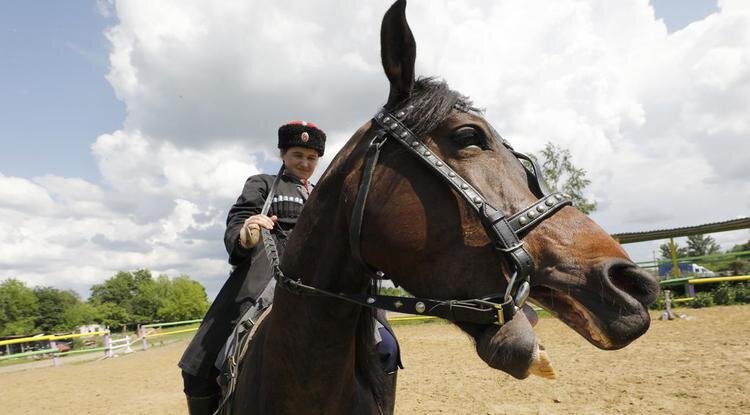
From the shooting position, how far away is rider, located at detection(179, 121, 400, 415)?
117 inches

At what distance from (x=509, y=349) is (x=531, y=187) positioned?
643 mm

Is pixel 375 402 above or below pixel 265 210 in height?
below

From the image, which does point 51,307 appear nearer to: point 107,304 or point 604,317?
point 107,304

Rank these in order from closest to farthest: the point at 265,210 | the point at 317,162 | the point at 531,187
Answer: the point at 531,187 < the point at 265,210 < the point at 317,162

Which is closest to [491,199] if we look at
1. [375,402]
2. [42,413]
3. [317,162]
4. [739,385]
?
[375,402]

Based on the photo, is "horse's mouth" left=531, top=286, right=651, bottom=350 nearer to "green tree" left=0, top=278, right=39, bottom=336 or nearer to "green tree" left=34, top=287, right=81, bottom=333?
"green tree" left=0, top=278, right=39, bottom=336

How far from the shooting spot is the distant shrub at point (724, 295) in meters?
20.2

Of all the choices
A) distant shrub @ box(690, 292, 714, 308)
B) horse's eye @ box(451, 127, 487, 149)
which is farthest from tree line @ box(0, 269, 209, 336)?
horse's eye @ box(451, 127, 487, 149)

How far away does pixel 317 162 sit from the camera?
364 centimetres

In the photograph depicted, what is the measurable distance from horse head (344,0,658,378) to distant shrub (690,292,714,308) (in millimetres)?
23216

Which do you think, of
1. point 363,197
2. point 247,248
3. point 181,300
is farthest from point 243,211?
point 181,300

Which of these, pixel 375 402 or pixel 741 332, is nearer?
pixel 375 402

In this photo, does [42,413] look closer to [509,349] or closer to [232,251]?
[232,251]

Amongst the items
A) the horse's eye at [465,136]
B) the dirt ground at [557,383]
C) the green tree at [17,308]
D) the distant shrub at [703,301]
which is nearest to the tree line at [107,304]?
the green tree at [17,308]
